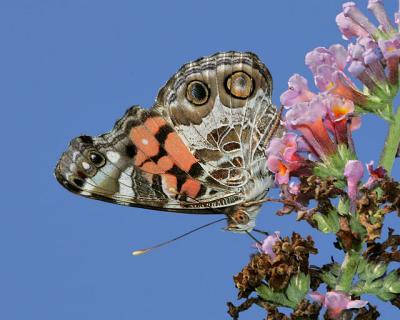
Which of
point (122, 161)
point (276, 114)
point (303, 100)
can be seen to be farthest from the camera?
point (122, 161)

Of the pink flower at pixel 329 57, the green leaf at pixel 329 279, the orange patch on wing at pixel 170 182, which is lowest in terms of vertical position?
the green leaf at pixel 329 279

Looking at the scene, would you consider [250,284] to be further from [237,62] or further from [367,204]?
[237,62]

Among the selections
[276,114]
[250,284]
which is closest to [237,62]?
[276,114]

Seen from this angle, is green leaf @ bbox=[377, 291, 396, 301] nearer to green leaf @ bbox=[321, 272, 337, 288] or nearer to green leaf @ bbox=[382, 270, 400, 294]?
green leaf @ bbox=[382, 270, 400, 294]

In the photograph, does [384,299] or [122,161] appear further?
[122,161]

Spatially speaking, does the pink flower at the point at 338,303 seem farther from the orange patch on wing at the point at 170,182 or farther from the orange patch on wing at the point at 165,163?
the orange patch on wing at the point at 165,163

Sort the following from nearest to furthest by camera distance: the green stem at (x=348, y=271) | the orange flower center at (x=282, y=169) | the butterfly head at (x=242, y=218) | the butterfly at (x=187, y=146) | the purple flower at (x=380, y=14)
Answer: the green stem at (x=348, y=271)
the purple flower at (x=380, y=14)
the orange flower center at (x=282, y=169)
the butterfly head at (x=242, y=218)
the butterfly at (x=187, y=146)

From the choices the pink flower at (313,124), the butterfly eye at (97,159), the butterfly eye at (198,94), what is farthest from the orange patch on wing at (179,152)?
the pink flower at (313,124)

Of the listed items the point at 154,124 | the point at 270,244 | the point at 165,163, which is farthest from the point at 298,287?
the point at 154,124
